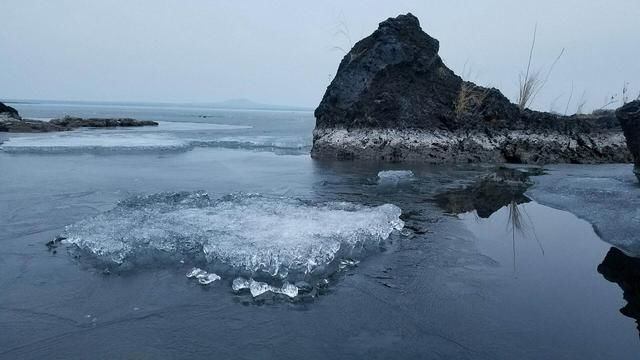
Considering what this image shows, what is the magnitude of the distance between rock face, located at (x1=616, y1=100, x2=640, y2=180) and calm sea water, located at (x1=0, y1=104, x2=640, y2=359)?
415 centimetres

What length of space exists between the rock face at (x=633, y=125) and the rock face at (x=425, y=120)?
167 inches

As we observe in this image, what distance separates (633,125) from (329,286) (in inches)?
363

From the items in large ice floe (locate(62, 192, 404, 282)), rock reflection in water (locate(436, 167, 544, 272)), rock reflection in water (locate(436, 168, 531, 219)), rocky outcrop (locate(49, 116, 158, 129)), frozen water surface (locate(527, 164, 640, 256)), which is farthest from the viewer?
rocky outcrop (locate(49, 116, 158, 129))

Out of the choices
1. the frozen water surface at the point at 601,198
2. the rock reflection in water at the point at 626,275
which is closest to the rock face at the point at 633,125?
the frozen water surface at the point at 601,198

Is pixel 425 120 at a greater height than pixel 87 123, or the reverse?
pixel 425 120

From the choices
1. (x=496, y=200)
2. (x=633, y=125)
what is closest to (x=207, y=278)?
(x=496, y=200)

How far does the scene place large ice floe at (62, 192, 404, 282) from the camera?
14.6 ft

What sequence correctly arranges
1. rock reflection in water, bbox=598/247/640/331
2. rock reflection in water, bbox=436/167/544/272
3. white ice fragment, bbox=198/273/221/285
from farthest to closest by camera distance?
rock reflection in water, bbox=436/167/544/272, white ice fragment, bbox=198/273/221/285, rock reflection in water, bbox=598/247/640/331

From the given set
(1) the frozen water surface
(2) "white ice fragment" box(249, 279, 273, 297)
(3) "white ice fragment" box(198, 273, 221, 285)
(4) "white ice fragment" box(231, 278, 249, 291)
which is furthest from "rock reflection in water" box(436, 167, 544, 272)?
(3) "white ice fragment" box(198, 273, 221, 285)

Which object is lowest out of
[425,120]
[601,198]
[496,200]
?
[496,200]

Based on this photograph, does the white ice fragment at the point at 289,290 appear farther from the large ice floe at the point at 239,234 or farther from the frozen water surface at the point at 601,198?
the frozen water surface at the point at 601,198

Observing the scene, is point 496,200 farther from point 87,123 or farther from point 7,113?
point 7,113

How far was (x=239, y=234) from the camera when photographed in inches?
204

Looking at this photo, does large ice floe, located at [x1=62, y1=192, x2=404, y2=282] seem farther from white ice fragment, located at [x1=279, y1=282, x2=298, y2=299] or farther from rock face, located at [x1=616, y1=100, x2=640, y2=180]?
rock face, located at [x1=616, y1=100, x2=640, y2=180]
